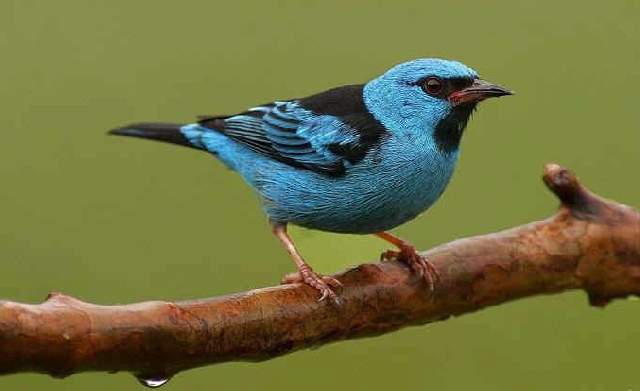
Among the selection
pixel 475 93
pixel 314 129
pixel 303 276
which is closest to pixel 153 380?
pixel 303 276

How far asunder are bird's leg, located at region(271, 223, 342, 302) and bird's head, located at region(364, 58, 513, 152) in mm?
500

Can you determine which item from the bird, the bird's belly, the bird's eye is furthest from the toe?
the bird's eye

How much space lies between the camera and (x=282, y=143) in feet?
13.8

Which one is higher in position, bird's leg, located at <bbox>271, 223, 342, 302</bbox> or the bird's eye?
the bird's eye

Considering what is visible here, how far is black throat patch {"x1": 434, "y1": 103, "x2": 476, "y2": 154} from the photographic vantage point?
3957 millimetres

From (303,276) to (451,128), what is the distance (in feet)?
2.34

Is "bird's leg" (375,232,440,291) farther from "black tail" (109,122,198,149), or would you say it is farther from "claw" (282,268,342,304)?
"black tail" (109,122,198,149)

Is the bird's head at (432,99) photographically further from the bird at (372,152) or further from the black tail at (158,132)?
the black tail at (158,132)

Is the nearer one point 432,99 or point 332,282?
point 332,282

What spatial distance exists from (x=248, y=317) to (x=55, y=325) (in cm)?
57

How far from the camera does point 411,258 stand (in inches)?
148

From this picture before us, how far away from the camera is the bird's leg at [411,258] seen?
3.60 metres

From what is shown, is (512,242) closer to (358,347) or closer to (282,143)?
(282,143)

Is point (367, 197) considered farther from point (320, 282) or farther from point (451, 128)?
point (320, 282)
